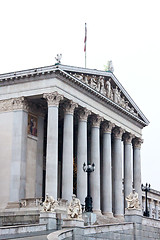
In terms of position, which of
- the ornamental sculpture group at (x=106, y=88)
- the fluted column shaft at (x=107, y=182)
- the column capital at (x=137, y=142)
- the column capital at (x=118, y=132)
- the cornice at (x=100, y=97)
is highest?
the ornamental sculpture group at (x=106, y=88)

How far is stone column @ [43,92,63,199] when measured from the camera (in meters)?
47.3

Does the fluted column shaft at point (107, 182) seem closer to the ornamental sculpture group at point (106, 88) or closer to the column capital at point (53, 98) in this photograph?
the ornamental sculpture group at point (106, 88)

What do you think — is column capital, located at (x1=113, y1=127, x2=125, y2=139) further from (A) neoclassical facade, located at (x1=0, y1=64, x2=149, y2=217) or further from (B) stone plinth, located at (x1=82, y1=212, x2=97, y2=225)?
(B) stone plinth, located at (x1=82, y1=212, x2=97, y2=225)

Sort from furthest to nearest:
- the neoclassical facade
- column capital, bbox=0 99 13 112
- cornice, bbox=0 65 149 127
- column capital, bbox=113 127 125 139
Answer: column capital, bbox=113 127 125 139 → column capital, bbox=0 99 13 112 → cornice, bbox=0 65 149 127 → the neoclassical facade

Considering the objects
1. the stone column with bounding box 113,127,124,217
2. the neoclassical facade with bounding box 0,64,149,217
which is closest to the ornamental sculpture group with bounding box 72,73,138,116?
the neoclassical facade with bounding box 0,64,149,217

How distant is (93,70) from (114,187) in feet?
48.4

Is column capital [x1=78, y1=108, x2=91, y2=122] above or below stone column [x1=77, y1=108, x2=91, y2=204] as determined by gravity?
above

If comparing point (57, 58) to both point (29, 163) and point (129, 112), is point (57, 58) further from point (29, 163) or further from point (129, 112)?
point (129, 112)

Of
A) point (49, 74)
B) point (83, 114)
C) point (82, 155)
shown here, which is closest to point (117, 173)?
point (82, 155)

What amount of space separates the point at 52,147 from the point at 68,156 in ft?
10.1

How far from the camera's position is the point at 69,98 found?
51.7 metres

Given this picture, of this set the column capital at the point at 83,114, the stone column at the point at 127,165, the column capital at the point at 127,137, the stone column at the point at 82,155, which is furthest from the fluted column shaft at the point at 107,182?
the column capital at the point at 127,137

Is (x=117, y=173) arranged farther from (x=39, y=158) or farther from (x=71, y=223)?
(x=71, y=223)

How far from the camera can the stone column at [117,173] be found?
2437 inches
